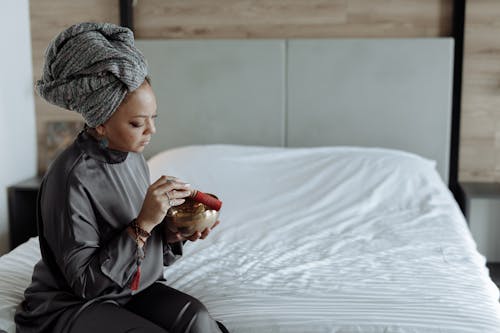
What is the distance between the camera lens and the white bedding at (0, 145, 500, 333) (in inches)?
62.7

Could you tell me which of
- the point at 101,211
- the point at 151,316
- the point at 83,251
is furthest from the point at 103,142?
the point at 151,316

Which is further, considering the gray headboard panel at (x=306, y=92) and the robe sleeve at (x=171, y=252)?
the gray headboard panel at (x=306, y=92)

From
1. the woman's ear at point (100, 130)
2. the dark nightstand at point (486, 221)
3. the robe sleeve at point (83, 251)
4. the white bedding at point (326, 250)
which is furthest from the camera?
the dark nightstand at point (486, 221)

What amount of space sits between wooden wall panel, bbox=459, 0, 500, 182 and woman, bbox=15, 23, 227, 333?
2143 mm

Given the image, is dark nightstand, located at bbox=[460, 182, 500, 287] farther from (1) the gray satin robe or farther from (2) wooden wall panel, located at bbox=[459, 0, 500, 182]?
(1) the gray satin robe

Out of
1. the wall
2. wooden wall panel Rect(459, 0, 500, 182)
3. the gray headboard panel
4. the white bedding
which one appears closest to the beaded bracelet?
the white bedding

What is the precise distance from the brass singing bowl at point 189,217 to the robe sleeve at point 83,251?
0.48 ft

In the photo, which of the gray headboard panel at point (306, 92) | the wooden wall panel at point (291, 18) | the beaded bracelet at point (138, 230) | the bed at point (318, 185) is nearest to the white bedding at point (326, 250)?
the bed at point (318, 185)

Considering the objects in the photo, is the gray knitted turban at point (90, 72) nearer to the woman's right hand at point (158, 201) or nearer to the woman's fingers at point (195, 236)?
the woman's right hand at point (158, 201)

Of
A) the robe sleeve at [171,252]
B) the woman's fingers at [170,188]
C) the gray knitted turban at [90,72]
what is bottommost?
the robe sleeve at [171,252]

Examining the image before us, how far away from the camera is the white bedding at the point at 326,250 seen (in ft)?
5.22

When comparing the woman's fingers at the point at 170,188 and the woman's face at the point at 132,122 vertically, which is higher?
the woman's face at the point at 132,122

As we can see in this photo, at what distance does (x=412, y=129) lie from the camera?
3.19 m

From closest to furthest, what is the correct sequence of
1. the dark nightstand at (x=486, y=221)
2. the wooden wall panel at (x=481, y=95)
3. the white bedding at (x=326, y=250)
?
the white bedding at (x=326, y=250) → the dark nightstand at (x=486, y=221) → the wooden wall panel at (x=481, y=95)
